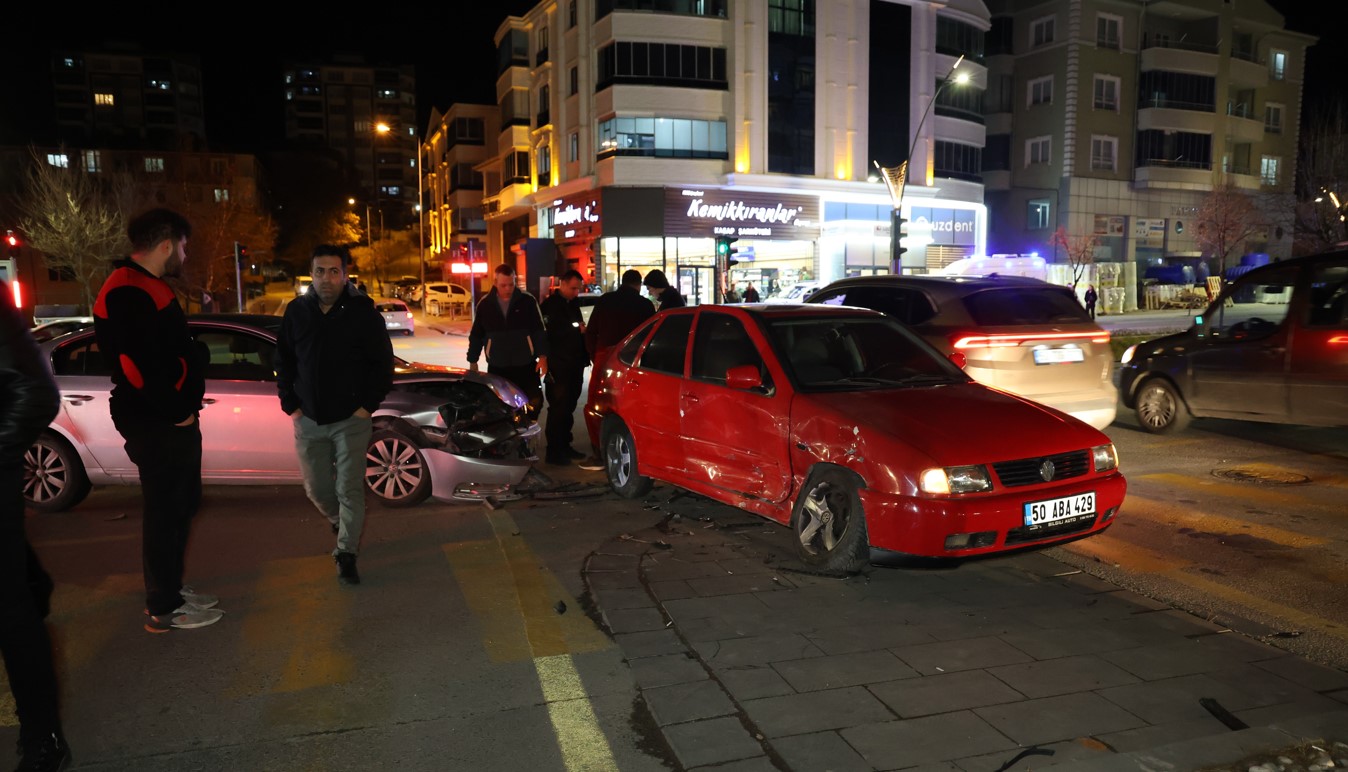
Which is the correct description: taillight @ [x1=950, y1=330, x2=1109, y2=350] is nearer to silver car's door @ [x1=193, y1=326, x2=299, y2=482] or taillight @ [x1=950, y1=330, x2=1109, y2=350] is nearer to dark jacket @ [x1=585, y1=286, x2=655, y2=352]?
dark jacket @ [x1=585, y1=286, x2=655, y2=352]

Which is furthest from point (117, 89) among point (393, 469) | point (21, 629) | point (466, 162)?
point (21, 629)

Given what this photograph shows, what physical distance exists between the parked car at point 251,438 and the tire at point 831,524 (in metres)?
2.77

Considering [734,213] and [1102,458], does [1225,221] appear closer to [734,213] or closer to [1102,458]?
[734,213]

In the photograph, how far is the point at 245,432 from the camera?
7.07 metres

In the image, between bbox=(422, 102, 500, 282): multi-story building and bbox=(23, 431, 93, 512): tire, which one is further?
bbox=(422, 102, 500, 282): multi-story building

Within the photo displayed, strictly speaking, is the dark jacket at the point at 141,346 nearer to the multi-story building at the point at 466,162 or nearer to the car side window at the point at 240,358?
the car side window at the point at 240,358

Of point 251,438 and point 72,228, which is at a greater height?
point 72,228

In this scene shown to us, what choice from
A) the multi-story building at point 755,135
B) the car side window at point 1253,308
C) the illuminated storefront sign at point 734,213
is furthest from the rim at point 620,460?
the illuminated storefront sign at point 734,213

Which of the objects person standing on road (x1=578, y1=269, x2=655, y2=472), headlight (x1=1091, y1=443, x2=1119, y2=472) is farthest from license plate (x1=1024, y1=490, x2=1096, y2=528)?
person standing on road (x1=578, y1=269, x2=655, y2=472)

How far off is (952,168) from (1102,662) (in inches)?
1705

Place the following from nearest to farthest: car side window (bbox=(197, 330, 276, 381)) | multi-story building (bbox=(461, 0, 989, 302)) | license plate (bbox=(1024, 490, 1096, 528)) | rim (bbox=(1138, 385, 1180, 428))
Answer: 1. license plate (bbox=(1024, 490, 1096, 528))
2. car side window (bbox=(197, 330, 276, 381))
3. rim (bbox=(1138, 385, 1180, 428))
4. multi-story building (bbox=(461, 0, 989, 302))

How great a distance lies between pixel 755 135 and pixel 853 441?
3535 cm

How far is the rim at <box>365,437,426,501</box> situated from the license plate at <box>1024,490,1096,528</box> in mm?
4495

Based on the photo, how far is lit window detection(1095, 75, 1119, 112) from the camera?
1941 inches
